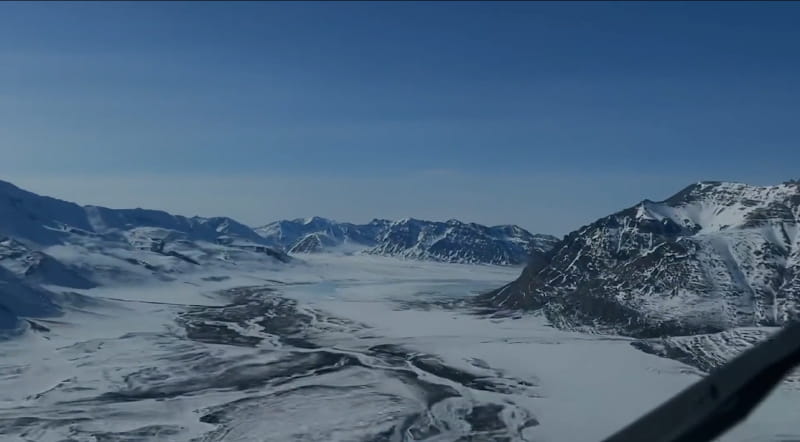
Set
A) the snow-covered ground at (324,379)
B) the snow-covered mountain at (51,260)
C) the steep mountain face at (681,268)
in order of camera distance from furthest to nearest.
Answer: the snow-covered mountain at (51,260), the steep mountain face at (681,268), the snow-covered ground at (324,379)

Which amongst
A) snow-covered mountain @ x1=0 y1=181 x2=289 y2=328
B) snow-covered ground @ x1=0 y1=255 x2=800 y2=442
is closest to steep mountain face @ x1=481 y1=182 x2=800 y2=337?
snow-covered ground @ x1=0 y1=255 x2=800 y2=442

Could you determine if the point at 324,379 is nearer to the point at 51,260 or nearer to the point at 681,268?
the point at 681,268

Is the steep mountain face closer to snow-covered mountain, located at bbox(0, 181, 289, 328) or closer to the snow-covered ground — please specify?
the snow-covered ground

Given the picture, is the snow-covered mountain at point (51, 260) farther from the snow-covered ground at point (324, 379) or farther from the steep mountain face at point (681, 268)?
the steep mountain face at point (681, 268)

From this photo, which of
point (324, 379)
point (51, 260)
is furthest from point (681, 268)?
point (51, 260)

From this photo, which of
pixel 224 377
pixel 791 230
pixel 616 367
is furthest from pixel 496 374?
pixel 791 230

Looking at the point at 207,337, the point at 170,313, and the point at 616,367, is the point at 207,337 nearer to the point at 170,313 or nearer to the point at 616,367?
the point at 170,313

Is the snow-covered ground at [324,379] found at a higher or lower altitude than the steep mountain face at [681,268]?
lower

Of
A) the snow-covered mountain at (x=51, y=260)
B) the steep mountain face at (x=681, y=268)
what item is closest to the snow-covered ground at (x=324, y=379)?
the snow-covered mountain at (x=51, y=260)
